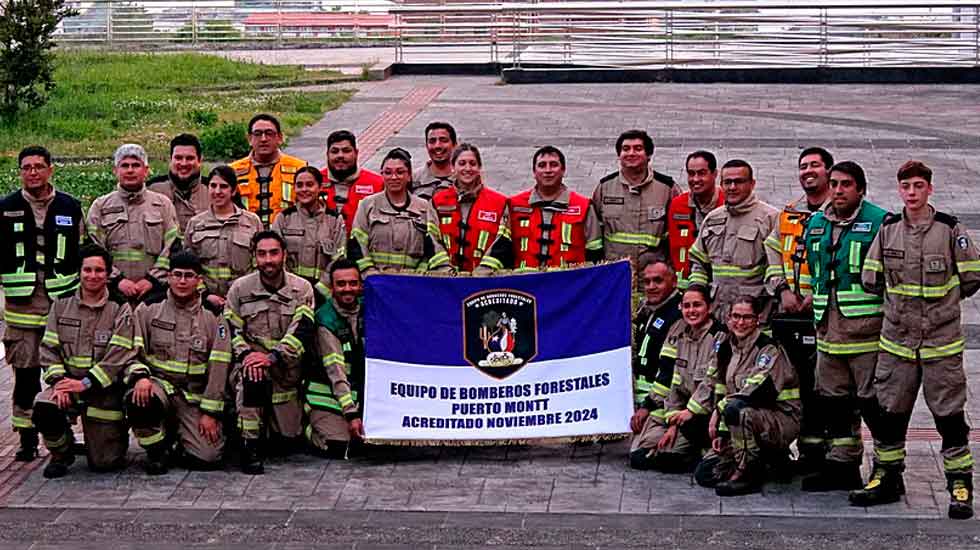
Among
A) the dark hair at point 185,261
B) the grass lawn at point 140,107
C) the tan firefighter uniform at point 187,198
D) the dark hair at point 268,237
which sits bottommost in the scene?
the dark hair at point 185,261

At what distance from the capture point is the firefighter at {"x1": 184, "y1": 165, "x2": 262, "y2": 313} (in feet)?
40.6

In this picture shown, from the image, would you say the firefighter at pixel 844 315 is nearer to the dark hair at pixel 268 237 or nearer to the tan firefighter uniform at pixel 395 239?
the tan firefighter uniform at pixel 395 239

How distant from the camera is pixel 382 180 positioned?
13258 millimetres

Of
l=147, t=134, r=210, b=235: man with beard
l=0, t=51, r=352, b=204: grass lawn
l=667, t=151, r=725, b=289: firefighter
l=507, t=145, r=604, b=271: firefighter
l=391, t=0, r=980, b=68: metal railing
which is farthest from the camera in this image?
l=391, t=0, r=980, b=68: metal railing

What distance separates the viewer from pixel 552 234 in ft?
41.0

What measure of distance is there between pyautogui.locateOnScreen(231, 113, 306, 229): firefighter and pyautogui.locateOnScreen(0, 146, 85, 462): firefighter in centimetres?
161

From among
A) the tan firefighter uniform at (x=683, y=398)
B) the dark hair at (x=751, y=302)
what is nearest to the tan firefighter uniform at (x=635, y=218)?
the tan firefighter uniform at (x=683, y=398)

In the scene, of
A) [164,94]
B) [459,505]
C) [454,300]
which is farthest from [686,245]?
[164,94]

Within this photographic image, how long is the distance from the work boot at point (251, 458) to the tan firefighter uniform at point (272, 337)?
45 mm

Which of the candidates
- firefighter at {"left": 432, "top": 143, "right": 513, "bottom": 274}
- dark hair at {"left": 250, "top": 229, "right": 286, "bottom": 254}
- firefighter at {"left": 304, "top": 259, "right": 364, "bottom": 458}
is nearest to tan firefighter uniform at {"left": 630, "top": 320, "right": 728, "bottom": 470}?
firefighter at {"left": 432, "top": 143, "right": 513, "bottom": 274}

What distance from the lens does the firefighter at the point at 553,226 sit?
41.0ft

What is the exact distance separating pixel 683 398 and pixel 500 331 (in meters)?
1.32

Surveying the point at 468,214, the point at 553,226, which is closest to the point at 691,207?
the point at 553,226

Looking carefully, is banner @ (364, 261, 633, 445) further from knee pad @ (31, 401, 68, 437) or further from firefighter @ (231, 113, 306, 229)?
knee pad @ (31, 401, 68, 437)
